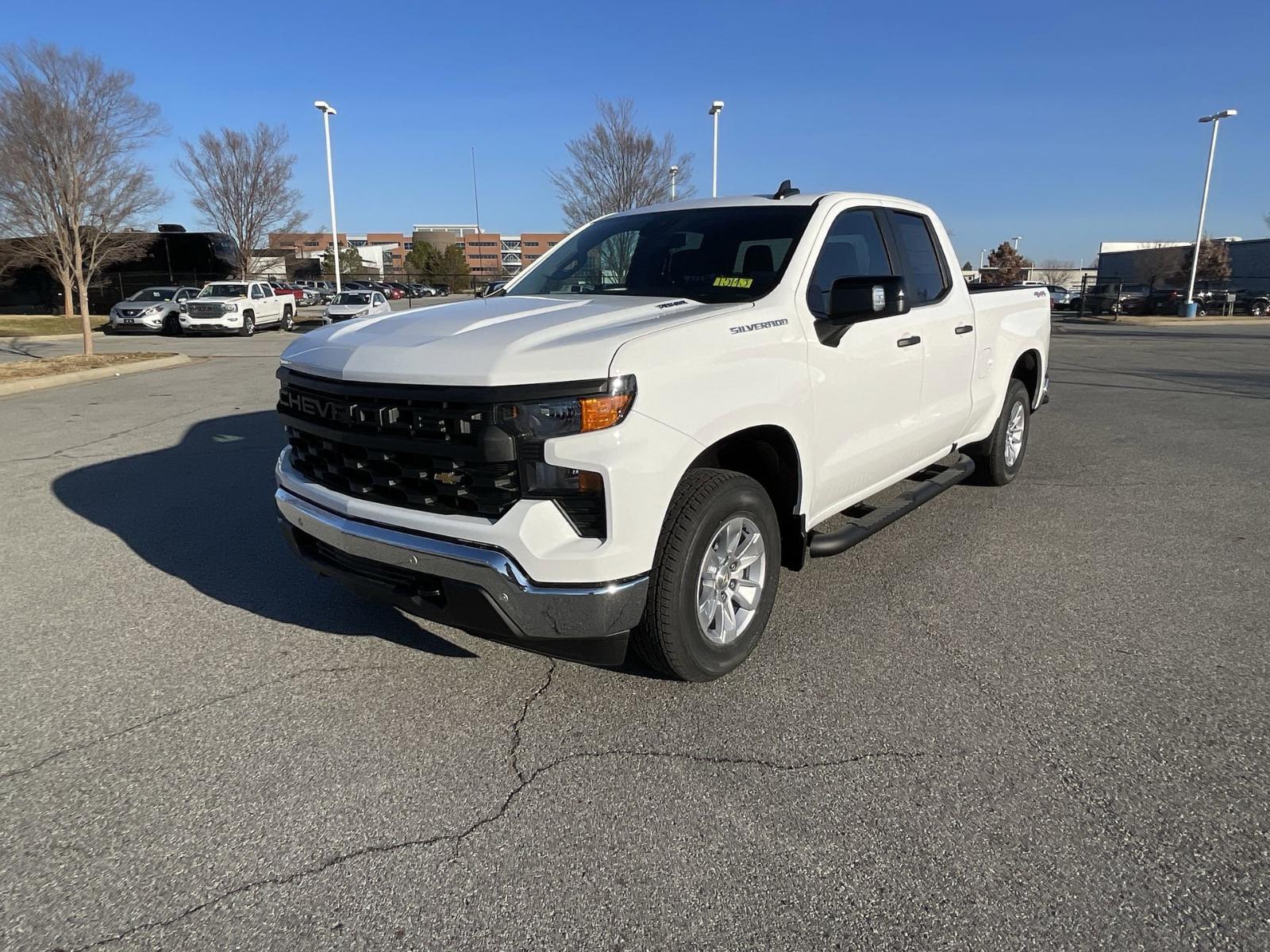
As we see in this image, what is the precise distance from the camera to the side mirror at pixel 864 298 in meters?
3.50

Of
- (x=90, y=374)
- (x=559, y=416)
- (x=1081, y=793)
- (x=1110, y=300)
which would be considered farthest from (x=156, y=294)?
(x=1110, y=300)

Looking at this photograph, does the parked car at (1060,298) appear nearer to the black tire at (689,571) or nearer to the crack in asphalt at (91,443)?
the crack in asphalt at (91,443)

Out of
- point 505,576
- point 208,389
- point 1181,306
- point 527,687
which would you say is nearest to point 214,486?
point 527,687

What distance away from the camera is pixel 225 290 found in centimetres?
2850

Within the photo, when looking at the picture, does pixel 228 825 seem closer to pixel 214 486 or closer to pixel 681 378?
pixel 681 378

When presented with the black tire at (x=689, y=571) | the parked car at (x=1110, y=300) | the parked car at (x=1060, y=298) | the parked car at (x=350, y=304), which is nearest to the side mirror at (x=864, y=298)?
the black tire at (x=689, y=571)

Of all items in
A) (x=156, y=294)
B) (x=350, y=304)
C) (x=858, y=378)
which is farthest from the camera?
(x=156, y=294)

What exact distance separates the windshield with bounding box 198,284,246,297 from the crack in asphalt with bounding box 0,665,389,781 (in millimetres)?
28467

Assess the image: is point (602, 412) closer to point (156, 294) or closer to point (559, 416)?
point (559, 416)

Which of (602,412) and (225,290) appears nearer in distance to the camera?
(602,412)

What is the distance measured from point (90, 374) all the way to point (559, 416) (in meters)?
15.4

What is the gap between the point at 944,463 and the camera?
261 inches

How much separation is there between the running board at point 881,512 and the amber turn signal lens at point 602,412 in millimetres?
1435

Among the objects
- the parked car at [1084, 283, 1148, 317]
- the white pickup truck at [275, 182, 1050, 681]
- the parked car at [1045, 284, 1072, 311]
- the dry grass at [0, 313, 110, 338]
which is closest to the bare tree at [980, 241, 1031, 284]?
the parked car at [1045, 284, 1072, 311]
